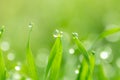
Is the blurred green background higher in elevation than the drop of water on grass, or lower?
lower

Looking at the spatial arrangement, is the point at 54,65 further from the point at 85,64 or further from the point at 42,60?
the point at 42,60

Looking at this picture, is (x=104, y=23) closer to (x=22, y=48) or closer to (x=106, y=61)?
(x=22, y=48)

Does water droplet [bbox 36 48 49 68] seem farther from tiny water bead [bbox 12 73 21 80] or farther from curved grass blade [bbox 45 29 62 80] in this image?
curved grass blade [bbox 45 29 62 80]

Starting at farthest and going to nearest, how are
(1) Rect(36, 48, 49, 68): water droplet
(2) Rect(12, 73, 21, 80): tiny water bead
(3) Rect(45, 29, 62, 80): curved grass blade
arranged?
(1) Rect(36, 48, 49, 68): water droplet
(2) Rect(12, 73, 21, 80): tiny water bead
(3) Rect(45, 29, 62, 80): curved grass blade

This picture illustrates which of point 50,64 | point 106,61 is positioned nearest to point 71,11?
point 106,61

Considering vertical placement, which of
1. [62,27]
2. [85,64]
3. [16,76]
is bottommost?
[62,27]

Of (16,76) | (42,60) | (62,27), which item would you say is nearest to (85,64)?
(16,76)

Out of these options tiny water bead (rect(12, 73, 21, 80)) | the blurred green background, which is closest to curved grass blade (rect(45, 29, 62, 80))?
tiny water bead (rect(12, 73, 21, 80))

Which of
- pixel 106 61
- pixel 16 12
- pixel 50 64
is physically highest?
pixel 50 64
